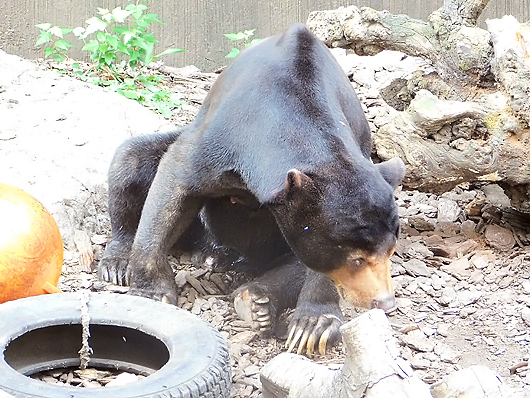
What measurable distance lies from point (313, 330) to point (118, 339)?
1068mm

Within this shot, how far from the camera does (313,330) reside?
4.17m

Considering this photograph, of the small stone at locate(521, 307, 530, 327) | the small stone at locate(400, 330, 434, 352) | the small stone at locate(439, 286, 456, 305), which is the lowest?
the small stone at locate(439, 286, 456, 305)

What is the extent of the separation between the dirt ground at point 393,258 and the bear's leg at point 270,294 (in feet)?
0.27

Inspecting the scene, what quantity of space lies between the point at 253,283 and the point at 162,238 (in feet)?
1.82

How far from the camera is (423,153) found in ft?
17.8

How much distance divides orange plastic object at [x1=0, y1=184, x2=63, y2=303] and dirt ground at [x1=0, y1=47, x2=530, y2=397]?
82 cm

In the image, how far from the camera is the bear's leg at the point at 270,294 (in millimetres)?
4355

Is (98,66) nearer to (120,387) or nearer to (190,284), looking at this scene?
(190,284)

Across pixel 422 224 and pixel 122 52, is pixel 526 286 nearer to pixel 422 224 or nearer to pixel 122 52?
pixel 422 224

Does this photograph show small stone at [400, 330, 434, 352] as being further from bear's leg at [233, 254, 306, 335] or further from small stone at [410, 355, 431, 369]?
bear's leg at [233, 254, 306, 335]

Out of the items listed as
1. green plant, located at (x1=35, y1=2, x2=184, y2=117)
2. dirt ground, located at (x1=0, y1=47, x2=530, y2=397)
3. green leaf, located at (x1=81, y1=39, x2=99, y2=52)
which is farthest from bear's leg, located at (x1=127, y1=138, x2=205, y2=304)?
green leaf, located at (x1=81, y1=39, x2=99, y2=52)

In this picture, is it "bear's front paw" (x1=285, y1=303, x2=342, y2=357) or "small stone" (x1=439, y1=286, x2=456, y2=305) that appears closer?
"bear's front paw" (x1=285, y1=303, x2=342, y2=357)

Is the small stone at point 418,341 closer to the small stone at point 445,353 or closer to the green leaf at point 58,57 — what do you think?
the small stone at point 445,353

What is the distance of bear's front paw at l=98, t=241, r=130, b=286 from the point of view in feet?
16.2
